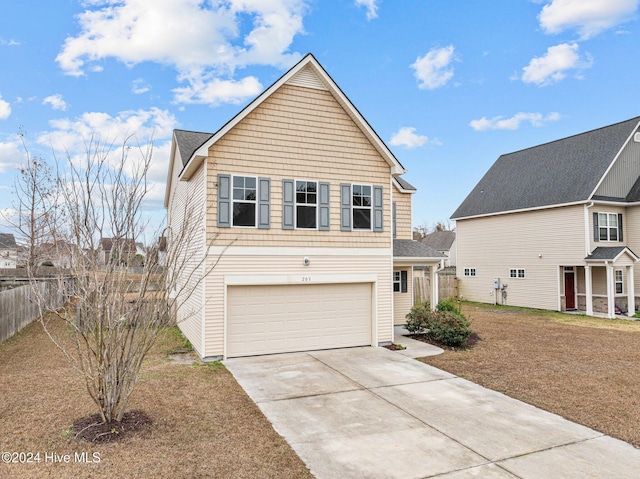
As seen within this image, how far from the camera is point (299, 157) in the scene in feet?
36.9

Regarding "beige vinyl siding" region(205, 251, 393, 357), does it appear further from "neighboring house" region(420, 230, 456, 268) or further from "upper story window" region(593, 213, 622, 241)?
"neighboring house" region(420, 230, 456, 268)

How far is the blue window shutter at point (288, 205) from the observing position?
1102cm

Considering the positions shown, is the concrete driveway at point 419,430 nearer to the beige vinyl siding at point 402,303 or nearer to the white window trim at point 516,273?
the beige vinyl siding at point 402,303

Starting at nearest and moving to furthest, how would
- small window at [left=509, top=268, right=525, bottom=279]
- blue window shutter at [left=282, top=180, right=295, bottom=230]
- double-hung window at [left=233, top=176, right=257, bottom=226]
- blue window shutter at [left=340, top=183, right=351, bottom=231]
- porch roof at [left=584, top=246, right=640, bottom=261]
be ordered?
double-hung window at [left=233, top=176, right=257, bottom=226]
blue window shutter at [left=282, top=180, right=295, bottom=230]
blue window shutter at [left=340, top=183, right=351, bottom=231]
porch roof at [left=584, top=246, right=640, bottom=261]
small window at [left=509, top=268, right=525, bottom=279]

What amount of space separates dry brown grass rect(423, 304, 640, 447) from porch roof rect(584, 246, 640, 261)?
3.12 m

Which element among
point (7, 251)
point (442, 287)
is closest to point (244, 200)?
point (442, 287)

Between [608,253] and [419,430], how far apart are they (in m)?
17.2

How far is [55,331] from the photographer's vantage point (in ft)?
45.9

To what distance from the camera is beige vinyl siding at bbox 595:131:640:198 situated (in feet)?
65.3

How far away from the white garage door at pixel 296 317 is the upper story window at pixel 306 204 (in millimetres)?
1737

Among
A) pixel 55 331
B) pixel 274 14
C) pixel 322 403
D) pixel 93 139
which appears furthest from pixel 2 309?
pixel 274 14

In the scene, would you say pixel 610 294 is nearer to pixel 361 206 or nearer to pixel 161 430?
pixel 361 206

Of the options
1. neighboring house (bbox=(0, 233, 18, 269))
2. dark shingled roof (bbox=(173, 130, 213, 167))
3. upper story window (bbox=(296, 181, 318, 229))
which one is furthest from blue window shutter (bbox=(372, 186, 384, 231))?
neighboring house (bbox=(0, 233, 18, 269))

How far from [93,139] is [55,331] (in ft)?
34.6
